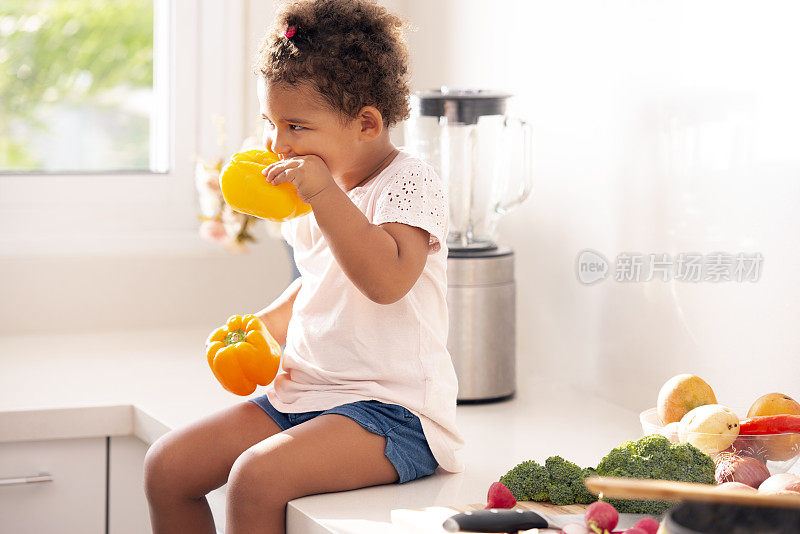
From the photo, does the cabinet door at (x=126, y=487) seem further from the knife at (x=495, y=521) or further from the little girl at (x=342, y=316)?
the knife at (x=495, y=521)

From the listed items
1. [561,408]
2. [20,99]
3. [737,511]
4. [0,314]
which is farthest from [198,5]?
[737,511]

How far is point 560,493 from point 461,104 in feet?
2.37

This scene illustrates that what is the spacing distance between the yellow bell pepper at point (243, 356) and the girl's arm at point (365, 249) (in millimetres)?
192

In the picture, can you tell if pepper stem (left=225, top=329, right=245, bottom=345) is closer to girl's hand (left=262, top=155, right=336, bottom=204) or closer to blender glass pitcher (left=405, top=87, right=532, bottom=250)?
girl's hand (left=262, top=155, right=336, bottom=204)

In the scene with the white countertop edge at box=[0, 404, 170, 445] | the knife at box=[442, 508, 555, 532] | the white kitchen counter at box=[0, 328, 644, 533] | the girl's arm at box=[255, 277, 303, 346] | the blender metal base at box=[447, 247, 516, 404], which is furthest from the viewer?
the blender metal base at box=[447, 247, 516, 404]

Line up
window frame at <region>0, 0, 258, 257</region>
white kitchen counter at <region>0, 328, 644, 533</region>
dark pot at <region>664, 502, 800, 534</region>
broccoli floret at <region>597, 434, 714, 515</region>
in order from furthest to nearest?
1. window frame at <region>0, 0, 258, 257</region>
2. white kitchen counter at <region>0, 328, 644, 533</region>
3. broccoli floret at <region>597, 434, 714, 515</region>
4. dark pot at <region>664, 502, 800, 534</region>

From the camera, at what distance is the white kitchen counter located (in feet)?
3.70

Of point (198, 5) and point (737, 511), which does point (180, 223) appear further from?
point (737, 511)

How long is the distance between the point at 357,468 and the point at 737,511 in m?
0.57

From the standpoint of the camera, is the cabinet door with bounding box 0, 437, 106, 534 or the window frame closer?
the cabinet door with bounding box 0, 437, 106, 534

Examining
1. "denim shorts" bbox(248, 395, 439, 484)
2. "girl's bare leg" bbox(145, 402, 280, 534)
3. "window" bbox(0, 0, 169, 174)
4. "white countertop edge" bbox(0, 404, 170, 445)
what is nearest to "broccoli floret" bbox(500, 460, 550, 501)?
Result: "denim shorts" bbox(248, 395, 439, 484)

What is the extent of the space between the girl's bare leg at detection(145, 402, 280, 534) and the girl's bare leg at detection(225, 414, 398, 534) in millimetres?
86

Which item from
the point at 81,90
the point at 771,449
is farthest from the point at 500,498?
the point at 81,90

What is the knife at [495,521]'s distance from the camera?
900 millimetres
